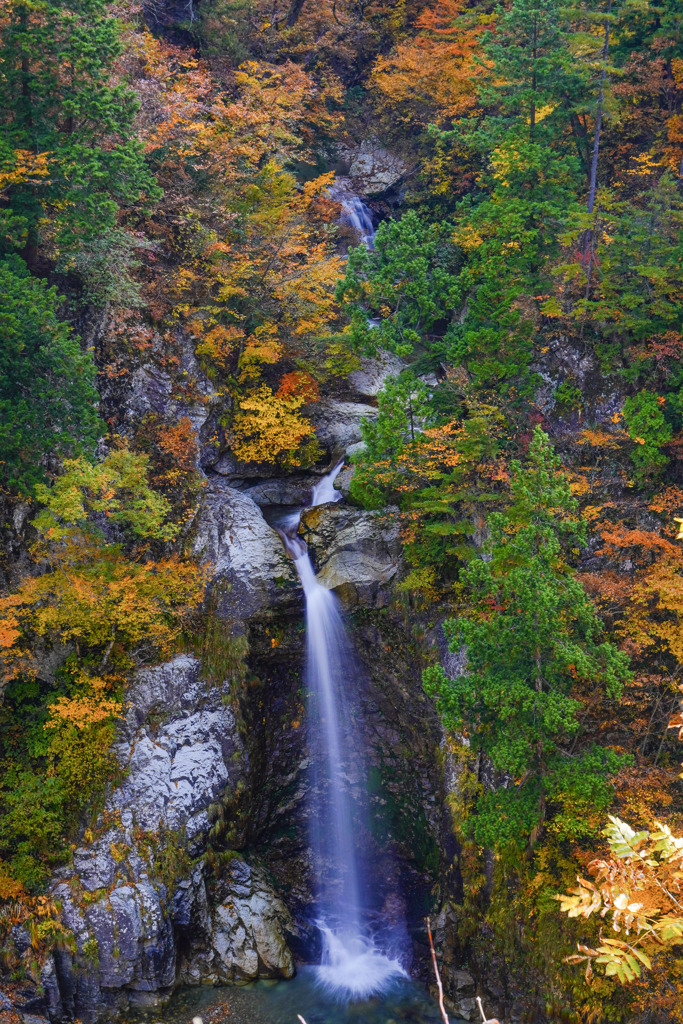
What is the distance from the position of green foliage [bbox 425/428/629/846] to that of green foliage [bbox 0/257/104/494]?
8325mm

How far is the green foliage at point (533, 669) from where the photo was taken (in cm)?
1044

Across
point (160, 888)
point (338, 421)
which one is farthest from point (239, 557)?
point (160, 888)

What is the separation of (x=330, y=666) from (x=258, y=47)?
22.9 metres

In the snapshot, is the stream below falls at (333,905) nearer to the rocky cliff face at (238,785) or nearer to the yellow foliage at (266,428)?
the rocky cliff face at (238,785)

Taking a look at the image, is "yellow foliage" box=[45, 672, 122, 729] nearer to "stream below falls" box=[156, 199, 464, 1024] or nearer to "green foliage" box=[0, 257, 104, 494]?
"green foliage" box=[0, 257, 104, 494]

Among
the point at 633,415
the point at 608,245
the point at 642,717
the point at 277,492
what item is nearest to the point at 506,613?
the point at 642,717

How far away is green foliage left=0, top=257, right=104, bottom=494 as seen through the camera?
13.0m

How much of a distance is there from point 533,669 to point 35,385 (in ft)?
34.7

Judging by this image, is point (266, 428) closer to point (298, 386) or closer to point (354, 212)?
point (298, 386)

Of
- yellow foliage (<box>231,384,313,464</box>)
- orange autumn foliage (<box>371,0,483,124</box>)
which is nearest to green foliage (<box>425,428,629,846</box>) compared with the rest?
yellow foliage (<box>231,384,313,464</box>)

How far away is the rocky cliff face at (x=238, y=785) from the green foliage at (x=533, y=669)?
153 inches

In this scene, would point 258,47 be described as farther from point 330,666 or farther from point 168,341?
point 330,666

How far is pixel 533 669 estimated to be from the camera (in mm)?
10930

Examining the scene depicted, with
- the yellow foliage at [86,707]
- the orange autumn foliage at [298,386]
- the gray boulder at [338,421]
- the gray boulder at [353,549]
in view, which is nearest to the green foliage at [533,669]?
the gray boulder at [353,549]
